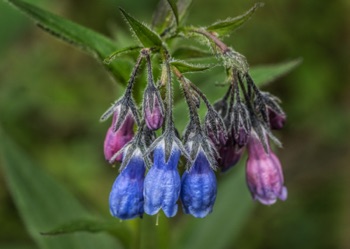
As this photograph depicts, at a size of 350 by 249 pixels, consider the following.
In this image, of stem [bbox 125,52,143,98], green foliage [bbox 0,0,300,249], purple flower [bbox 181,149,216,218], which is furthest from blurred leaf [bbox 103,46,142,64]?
purple flower [bbox 181,149,216,218]

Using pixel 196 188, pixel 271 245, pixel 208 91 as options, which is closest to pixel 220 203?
pixel 271 245

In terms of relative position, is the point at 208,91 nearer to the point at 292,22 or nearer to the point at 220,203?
the point at 220,203

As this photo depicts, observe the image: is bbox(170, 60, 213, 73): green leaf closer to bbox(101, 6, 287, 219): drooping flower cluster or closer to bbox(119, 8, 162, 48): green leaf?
bbox(101, 6, 287, 219): drooping flower cluster

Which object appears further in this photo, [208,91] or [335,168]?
[335,168]

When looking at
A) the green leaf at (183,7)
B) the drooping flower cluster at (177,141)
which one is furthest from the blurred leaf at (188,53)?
the drooping flower cluster at (177,141)

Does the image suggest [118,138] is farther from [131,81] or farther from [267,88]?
[267,88]

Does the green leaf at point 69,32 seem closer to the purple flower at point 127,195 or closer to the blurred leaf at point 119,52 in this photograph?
the blurred leaf at point 119,52
